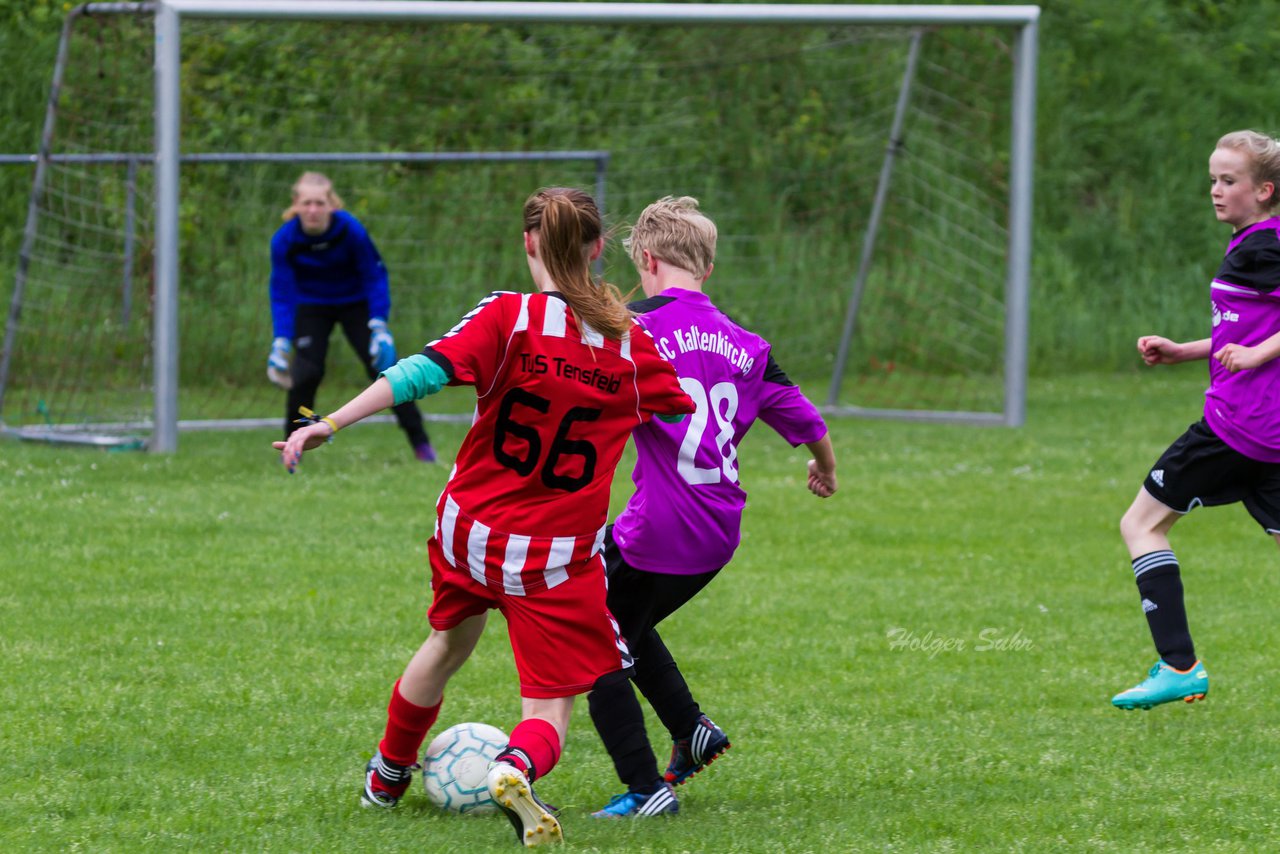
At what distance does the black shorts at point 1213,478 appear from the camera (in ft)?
17.0

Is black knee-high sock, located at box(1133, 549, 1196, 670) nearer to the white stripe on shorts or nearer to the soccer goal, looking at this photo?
the white stripe on shorts

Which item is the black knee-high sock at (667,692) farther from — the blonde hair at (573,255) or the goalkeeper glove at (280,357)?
the goalkeeper glove at (280,357)

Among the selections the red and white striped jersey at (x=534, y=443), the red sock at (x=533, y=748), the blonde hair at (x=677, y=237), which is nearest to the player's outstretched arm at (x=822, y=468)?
the blonde hair at (x=677, y=237)

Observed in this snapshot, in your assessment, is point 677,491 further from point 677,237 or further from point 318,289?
point 318,289

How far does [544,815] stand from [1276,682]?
3052mm

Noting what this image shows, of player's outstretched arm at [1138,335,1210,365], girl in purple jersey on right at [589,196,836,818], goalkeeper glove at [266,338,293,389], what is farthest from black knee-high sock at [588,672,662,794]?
goalkeeper glove at [266,338,293,389]

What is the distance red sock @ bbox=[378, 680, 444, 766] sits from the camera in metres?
4.24

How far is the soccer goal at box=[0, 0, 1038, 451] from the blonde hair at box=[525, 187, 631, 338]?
23.8 feet

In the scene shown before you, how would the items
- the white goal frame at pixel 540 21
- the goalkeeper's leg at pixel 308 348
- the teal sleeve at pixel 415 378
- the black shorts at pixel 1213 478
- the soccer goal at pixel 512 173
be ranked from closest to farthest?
the teal sleeve at pixel 415 378
the black shorts at pixel 1213 478
the goalkeeper's leg at pixel 308 348
the white goal frame at pixel 540 21
the soccer goal at pixel 512 173

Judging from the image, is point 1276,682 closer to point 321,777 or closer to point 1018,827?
point 1018,827

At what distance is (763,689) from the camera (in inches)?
224

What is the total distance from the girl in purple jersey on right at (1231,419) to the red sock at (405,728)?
212cm

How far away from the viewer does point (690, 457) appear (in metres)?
4.31

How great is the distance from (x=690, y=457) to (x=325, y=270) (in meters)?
6.24
